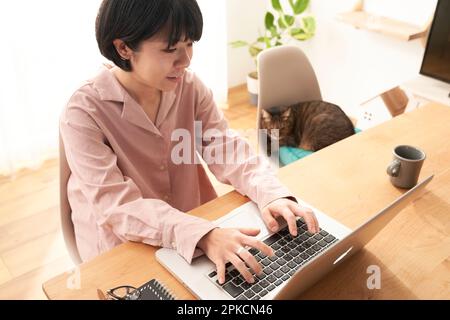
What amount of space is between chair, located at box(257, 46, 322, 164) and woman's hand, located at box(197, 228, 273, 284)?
94cm

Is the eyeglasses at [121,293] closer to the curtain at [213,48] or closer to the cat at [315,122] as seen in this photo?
the cat at [315,122]

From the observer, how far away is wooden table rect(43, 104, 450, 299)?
79 centimetres

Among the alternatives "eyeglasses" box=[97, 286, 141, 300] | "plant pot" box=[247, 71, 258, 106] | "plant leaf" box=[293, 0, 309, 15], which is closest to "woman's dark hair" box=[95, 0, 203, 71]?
"eyeglasses" box=[97, 286, 141, 300]

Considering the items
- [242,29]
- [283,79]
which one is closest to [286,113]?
[283,79]

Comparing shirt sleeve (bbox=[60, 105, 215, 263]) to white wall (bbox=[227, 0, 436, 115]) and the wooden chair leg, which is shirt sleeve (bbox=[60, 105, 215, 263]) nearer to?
the wooden chair leg

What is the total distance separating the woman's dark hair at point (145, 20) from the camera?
860 millimetres

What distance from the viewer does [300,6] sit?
9.26 ft

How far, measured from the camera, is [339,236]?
0.90 meters

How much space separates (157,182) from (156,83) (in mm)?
299

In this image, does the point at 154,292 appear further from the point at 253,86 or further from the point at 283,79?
the point at 253,86

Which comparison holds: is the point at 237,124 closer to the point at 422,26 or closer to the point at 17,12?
the point at 422,26

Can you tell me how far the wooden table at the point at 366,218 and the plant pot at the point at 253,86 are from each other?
185 centimetres

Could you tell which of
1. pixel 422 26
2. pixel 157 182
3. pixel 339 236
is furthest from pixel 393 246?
pixel 422 26

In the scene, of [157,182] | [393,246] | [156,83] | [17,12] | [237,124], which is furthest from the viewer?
[237,124]
